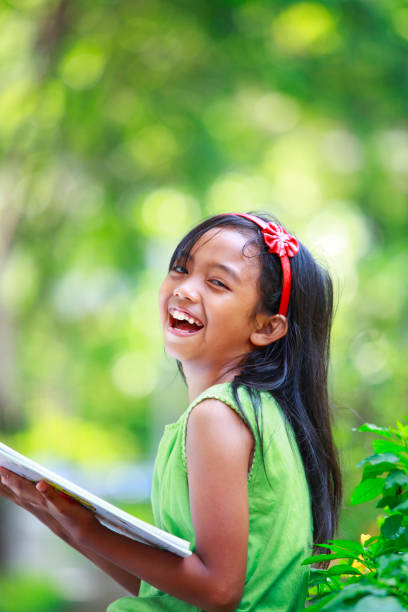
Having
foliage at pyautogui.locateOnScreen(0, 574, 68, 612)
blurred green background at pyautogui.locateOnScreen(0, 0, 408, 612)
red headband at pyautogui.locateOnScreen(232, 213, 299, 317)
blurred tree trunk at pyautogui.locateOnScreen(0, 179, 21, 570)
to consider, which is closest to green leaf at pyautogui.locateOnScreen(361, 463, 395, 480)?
red headband at pyautogui.locateOnScreen(232, 213, 299, 317)

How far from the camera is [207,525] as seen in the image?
103cm

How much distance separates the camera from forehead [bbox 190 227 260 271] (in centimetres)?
127

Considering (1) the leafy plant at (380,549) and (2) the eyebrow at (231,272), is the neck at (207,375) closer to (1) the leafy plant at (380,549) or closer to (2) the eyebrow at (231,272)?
(2) the eyebrow at (231,272)

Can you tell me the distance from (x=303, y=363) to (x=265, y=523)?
0.99 ft

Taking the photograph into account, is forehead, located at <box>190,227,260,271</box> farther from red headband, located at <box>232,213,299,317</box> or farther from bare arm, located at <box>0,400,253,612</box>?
bare arm, located at <box>0,400,253,612</box>

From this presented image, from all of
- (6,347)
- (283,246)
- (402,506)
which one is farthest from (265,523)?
(6,347)

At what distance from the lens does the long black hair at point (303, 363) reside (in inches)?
49.4

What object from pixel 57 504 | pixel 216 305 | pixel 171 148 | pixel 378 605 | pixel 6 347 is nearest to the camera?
pixel 378 605

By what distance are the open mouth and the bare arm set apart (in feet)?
0.63

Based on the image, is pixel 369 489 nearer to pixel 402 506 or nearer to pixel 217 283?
pixel 402 506

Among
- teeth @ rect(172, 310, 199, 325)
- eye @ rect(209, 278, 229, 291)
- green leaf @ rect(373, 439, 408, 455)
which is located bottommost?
green leaf @ rect(373, 439, 408, 455)

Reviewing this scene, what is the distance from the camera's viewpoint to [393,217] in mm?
5941

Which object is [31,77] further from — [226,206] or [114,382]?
[114,382]

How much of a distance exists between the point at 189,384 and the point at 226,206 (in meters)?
4.82
